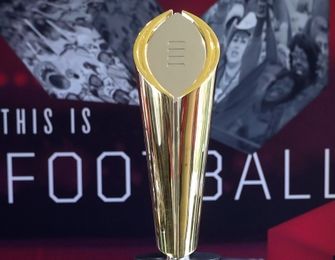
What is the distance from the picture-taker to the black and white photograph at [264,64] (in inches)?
28.0

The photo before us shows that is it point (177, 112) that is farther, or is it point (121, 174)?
point (121, 174)

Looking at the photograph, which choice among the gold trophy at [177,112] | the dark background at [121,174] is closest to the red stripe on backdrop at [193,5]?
the dark background at [121,174]

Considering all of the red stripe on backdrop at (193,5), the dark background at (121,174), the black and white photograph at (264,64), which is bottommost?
the dark background at (121,174)

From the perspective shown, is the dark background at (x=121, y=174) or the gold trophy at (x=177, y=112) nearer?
the gold trophy at (x=177, y=112)

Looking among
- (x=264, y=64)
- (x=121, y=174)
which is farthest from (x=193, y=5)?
(x=121, y=174)

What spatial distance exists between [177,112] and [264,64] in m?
0.29

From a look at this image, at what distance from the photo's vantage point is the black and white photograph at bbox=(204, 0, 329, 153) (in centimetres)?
71

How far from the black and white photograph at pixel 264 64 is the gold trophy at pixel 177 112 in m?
0.25

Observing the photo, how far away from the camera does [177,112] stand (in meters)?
0.47

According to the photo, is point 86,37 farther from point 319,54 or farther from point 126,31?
point 319,54

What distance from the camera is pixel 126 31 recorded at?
0.71 meters

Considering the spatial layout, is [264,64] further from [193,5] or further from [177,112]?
[177,112]

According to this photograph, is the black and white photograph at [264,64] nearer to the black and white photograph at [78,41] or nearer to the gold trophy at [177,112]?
the black and white photograph at [78,41]

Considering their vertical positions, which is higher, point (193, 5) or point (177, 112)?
point (193, 5)
